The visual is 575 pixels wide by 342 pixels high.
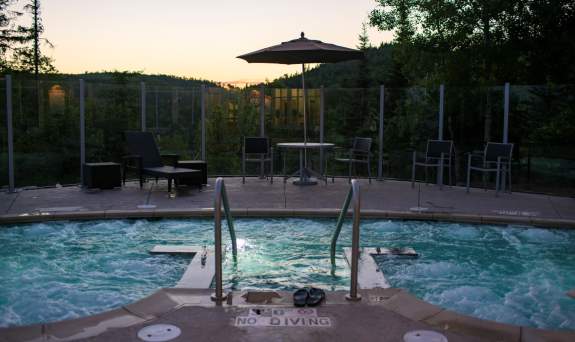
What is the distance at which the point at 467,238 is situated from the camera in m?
6.48

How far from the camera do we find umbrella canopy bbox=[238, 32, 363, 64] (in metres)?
9.14

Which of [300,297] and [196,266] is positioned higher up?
[300,297]

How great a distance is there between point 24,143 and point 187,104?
299 cm

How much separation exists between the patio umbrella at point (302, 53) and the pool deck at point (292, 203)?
221cm

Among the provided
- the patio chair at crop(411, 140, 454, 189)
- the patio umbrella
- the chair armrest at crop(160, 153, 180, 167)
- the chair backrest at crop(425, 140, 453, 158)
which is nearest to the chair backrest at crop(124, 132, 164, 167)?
the chair armrest at crop(160, 153, 180, 167)

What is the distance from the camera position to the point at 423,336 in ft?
9.79

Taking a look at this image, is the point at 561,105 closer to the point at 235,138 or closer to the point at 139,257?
the point at 235,138

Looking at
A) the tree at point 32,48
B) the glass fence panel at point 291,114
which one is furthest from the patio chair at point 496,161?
the tree at point 32,48

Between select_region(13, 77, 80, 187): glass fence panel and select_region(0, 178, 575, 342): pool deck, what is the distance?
551mm

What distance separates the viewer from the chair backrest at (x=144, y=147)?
9.56 m

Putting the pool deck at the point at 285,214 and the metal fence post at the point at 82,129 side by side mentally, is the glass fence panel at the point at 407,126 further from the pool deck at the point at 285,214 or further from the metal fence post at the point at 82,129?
the metal fence post at the point at 82,129

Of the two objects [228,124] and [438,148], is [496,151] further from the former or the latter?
[228,124]

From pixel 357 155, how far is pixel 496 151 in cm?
266

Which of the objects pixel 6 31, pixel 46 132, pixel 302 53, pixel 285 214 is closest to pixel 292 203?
pixel 285 214
